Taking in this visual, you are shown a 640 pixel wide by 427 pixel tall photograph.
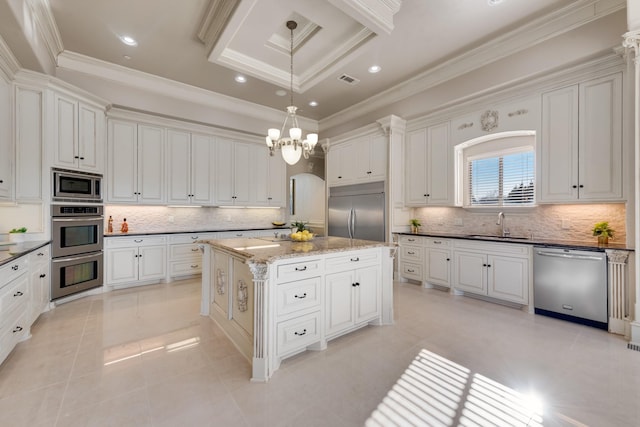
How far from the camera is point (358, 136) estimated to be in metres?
5.36

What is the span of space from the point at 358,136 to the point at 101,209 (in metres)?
4.45

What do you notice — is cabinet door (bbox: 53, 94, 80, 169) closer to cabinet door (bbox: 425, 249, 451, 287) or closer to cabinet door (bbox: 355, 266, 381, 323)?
cabinet door (bbox: 355, 266, 381, 323)

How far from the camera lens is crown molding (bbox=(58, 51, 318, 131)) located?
3.85m

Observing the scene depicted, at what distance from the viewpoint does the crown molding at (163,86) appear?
152 inches

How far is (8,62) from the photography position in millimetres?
2867

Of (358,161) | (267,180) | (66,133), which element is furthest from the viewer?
(267,180)

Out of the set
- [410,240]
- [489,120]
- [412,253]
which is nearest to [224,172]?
[410,240]

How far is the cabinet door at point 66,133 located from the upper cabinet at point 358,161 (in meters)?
4.19

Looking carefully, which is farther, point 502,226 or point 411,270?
point 411,270

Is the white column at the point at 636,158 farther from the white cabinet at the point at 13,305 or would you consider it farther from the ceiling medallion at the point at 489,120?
the white cabinet at the point at 13,305

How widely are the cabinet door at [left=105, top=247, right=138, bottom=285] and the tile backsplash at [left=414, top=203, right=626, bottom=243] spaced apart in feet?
16.2

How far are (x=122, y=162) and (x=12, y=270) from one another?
2.62 m

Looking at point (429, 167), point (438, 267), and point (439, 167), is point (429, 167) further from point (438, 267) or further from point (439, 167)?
point (438, 267)

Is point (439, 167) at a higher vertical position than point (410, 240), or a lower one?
higher
